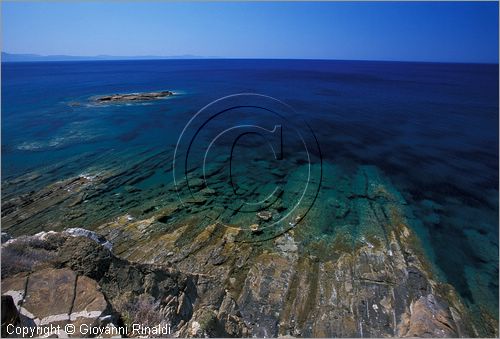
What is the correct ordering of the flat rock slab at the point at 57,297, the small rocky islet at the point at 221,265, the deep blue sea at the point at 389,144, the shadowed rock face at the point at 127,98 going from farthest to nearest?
the shadowed rock face at the point at 127,98 → the deep blue sea at the point at 389,144 → the small rocky islet at the point at 221,265 → the flat rock slab at the point at 57,297

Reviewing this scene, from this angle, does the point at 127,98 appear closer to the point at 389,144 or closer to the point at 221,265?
the point at 389,144

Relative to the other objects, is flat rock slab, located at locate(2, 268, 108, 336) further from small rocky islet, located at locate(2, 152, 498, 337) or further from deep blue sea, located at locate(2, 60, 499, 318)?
deep blue sea, located at locate(2, 60, 499, 318)

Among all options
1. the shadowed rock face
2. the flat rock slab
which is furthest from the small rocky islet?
the shadowed rock face

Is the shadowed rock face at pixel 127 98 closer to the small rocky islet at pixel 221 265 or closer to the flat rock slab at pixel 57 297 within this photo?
the small rocky islet at pixel 221 265

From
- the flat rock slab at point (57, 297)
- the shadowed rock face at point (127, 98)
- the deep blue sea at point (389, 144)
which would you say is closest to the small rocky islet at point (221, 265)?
the flat rock slab at point (57, 297)

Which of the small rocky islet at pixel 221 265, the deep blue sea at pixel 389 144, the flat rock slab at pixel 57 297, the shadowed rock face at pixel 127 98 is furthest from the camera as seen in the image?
the shadowed rock face at pixel 127 98

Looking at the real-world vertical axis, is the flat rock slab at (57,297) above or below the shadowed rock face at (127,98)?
above

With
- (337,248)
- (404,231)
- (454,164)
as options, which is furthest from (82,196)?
(454,164)

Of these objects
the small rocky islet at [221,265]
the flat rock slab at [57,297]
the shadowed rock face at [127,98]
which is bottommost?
the small rocky islet at [221,265]

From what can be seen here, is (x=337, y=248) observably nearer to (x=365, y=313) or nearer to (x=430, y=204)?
(x=365, y=313)

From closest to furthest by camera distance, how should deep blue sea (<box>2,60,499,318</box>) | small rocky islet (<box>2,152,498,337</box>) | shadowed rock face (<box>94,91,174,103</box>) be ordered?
1. small rocky islet (<box>2,152,498,337</box>)
2. deep blue sea (<box>2,60,499,318</box>)
3. shadowed rock face (<box>94,91,174,103</box>)
